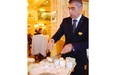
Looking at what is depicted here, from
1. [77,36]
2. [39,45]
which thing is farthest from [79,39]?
[39,45]

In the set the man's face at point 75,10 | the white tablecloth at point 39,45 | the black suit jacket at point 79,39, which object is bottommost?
the white tablecloth at point 39,45

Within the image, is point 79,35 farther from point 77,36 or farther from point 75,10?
point 75,10

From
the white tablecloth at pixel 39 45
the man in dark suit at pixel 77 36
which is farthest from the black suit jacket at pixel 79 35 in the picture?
the white tablecloth at pixel 39 45

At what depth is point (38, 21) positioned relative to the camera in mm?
12023

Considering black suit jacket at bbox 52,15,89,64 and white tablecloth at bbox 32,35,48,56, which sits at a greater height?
black suit jacket at bbox 52,15,89,64

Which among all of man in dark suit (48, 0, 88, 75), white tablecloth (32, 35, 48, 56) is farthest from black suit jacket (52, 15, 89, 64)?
white tablecloth (32, 35, 48, 56)

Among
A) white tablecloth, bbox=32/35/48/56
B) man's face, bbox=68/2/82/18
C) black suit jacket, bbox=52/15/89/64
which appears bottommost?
white tablecloth, bbox=32/35/48/56

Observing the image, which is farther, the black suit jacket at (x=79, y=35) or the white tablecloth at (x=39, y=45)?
the white tablecloth at (x=39, y=45)

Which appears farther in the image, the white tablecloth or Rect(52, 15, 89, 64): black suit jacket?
the white tablecloth

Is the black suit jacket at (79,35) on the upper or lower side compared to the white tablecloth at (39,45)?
upper

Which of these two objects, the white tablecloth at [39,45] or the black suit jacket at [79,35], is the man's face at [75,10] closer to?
the black suit jacket at [79,35]

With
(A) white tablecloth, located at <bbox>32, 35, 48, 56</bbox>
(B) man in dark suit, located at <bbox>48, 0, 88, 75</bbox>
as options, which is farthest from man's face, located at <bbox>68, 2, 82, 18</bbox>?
(A) white tablecloth, located at <bbox>32, 35, 48, 56</bbox>

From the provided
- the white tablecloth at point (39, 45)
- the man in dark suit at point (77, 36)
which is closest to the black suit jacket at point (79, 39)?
the man in dark suit at point (77, 36)

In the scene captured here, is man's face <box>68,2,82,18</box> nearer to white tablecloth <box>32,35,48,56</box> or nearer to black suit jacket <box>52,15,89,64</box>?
black suit jacket <box>52,15,89,64</box>
